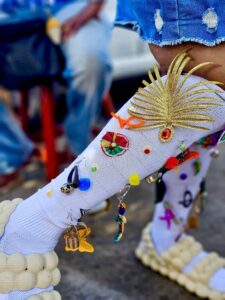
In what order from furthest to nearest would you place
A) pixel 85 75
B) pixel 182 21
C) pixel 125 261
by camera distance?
pixel 85 75
pixel 125 261
pixel 182 21

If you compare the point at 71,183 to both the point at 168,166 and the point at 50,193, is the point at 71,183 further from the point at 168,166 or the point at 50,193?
the point at 168,166

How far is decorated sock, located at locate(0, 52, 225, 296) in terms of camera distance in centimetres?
106

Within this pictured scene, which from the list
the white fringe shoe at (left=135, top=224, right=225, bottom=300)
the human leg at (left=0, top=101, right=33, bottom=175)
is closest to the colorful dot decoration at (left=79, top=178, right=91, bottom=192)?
the white fringe shoe at (left=135, top=224, right=225, bottom=300)

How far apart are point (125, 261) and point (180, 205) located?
0.26m

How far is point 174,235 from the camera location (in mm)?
1564

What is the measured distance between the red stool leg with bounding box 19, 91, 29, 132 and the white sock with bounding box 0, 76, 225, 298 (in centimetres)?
154

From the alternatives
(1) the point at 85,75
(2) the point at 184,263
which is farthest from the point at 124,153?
(1) the point at 85,75

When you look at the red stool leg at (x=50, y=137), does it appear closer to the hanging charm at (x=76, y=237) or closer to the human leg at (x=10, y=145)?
the human leg at (x=10, y=145)

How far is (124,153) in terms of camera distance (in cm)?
108

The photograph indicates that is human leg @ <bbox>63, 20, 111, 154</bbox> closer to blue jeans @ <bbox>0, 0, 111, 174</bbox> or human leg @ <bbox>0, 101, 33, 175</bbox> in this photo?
blue jeans @ <bbox>0, 0, 111, 174</bbox>

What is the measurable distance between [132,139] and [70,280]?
64 centimetres

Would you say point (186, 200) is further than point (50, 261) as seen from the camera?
Yes

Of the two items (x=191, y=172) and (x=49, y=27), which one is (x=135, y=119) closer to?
(x=191, y=172)

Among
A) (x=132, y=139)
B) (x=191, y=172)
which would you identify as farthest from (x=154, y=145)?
(x=191, y=172)
